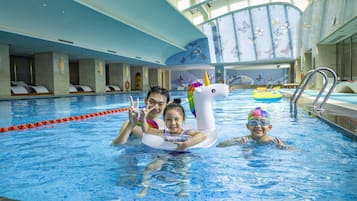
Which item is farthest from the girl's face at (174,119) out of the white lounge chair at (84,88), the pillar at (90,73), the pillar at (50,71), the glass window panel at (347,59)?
the pillar at (90,73)

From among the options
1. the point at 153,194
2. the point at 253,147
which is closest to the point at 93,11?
the point at 253,147

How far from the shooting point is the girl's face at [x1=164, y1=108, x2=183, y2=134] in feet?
9.25

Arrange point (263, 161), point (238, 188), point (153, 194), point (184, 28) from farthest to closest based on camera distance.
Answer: point (184, 28) < point (263, 161) < point (238, 188) < point (153, 194)

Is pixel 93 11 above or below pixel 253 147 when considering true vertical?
above

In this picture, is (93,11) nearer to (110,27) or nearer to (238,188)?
(110,27)

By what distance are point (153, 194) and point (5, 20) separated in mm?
12030

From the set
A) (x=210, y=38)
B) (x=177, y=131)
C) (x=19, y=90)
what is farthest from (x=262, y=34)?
(x=177, y=131)

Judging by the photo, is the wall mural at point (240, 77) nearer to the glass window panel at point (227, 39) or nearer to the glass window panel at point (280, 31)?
the glass window panel at point (227, 39)

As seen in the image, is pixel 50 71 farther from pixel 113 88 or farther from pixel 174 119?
pixel 174 119

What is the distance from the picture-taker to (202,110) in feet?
10.3

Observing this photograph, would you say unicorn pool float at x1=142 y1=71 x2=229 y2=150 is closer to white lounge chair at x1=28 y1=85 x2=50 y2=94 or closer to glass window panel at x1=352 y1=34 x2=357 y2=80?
glass window panel at x1=352 y1=34 x2=357 y2=80

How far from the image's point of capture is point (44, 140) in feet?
13.8

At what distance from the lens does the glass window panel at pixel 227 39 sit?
2881 centimetres

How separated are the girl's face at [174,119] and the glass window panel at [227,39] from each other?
88.5ft
